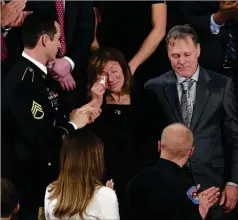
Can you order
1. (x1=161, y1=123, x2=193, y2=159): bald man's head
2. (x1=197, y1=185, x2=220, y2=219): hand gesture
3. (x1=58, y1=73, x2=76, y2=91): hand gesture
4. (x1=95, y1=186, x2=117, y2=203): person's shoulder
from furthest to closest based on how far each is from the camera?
(x1=58, y1=73, x2=76, y2=91): hand gesture, (x1=197, y1=185, x2=220, y2=219): hand gesture, (x1=161, y1=123, x2=193, y2=159): bald man's head, (x1=95, y1=186, x2=117, y2=203): person's shoulder

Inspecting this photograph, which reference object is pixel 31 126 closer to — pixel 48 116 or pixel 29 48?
pixel 48 116

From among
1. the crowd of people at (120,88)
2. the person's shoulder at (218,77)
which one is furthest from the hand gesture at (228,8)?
the person's shoulder at (218,77)

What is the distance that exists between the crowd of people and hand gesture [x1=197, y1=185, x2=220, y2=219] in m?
0.04

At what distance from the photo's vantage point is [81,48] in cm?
377

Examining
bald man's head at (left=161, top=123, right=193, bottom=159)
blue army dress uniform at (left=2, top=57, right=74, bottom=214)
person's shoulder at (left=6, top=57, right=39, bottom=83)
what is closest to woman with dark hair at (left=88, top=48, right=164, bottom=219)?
blue army dress uniform at (left=2, top=57, right=74, bottom=214)

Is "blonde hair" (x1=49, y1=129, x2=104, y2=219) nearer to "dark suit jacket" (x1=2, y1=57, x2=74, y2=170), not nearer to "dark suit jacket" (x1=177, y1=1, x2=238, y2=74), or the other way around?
"dark suit jacket" (x1=2, y1=57, x2=74, y2=170)

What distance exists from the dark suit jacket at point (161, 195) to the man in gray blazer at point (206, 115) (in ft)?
1.99

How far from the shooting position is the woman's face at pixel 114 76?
3719mm

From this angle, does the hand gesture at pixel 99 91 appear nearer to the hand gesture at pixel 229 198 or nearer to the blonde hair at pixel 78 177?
the blonde hair at pixel 78 177

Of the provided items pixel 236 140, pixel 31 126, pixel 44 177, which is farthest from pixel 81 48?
pixel 236 140

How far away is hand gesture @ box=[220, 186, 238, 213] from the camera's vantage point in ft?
12.0

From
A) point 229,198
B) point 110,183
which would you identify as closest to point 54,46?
point 110,183

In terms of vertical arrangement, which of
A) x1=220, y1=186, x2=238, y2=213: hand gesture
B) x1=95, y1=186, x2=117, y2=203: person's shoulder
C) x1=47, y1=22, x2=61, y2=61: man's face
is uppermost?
x1=47, y1=22, x2=61, y2=61: man's face

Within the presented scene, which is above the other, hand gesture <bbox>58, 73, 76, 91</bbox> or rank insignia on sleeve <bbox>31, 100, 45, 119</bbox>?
hand gesture <bbox>58, 73, 76, 91</bbox>
